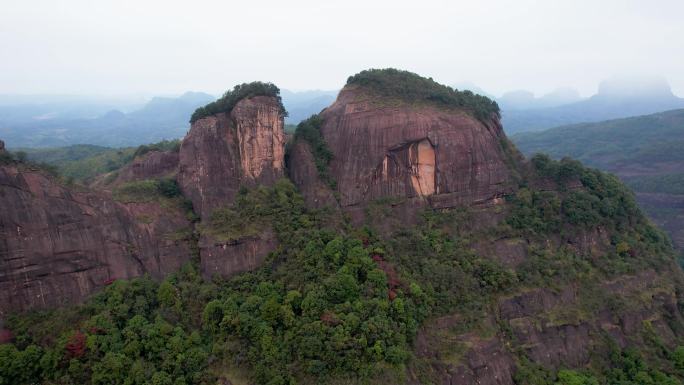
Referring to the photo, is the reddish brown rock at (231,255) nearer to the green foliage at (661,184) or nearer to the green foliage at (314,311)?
the green foliage at (314,311)

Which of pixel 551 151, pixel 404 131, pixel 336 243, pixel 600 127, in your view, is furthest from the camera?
pixel 600 127

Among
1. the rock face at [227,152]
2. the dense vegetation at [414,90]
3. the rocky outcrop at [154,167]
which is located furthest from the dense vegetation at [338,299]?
the dense vegetation at [414,90]

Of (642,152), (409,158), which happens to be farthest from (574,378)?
(642,152)

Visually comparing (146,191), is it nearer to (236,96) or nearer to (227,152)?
(227,152)

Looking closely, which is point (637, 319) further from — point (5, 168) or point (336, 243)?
point (5, 168)

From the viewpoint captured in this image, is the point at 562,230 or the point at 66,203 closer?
the point at 66,203

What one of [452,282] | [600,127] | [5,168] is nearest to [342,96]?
[452,282]
